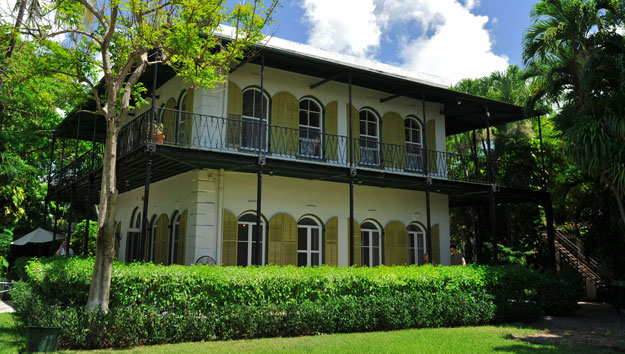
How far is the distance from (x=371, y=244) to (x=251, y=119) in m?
5.47

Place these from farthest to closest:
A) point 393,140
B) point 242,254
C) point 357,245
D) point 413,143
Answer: point 413,143 < point 393,140 < point 357,245 < point 242,254

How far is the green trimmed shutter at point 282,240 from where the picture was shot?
13117 mm

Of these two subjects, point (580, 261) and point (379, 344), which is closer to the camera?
point (379, 344)

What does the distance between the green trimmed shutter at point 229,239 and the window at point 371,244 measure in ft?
14.0

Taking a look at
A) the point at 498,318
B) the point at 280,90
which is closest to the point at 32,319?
the point at 280,90

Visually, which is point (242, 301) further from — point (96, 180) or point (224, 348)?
point (96, 180)

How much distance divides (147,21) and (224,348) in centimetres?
618

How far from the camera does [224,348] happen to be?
754 centimetres

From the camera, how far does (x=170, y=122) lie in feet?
45.8

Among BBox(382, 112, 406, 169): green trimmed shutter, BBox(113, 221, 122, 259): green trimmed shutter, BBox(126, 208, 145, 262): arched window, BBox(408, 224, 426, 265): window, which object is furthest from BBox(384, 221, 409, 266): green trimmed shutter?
BBox(113, 221, 122, 259): green trimmed shutter

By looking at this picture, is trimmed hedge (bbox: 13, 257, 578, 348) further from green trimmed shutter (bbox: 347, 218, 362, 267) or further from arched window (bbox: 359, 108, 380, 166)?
arched window (bbox: 359, 108, 380, 166)

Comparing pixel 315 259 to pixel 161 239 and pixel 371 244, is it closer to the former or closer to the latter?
pixel 371 244

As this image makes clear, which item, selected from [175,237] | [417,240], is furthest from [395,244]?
[175,237]

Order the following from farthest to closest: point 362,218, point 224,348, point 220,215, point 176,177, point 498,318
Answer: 1. point 362,218
2. point 176,177
3. point 220,215
4. point 498,318
5. point 224,348
